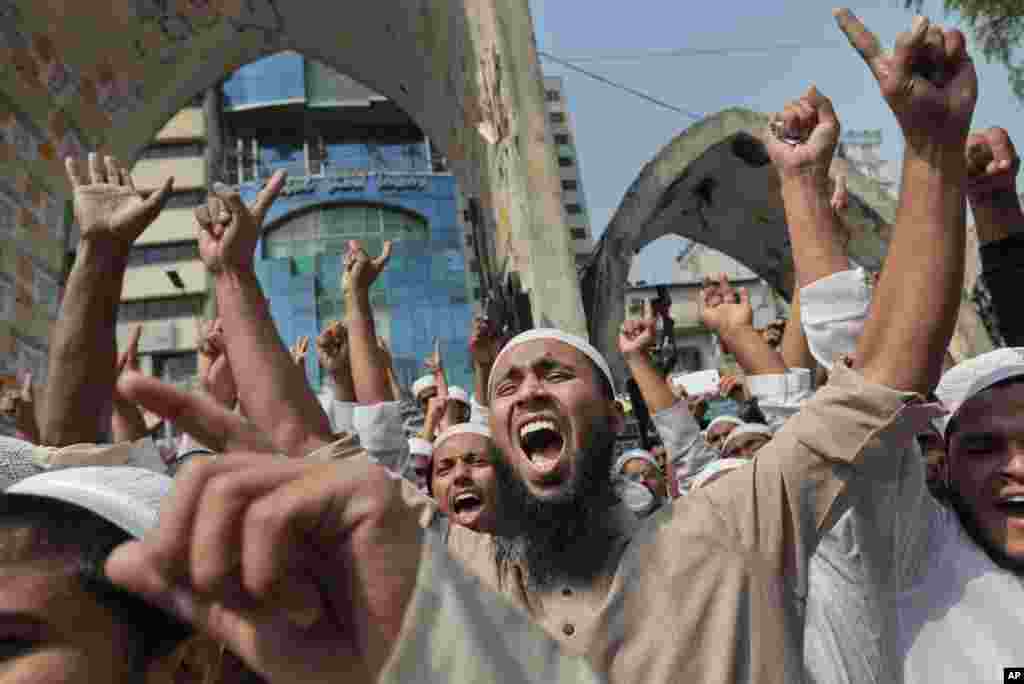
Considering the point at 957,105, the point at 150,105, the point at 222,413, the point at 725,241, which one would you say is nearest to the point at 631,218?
the point at 725,241

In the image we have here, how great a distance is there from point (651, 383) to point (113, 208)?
1759 mm

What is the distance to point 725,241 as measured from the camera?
10.1 metres

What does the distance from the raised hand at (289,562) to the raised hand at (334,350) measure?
2.81 meters

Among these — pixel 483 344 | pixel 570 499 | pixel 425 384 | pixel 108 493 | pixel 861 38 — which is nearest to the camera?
pixel 108 493

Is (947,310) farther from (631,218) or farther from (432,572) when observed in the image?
(631,218)

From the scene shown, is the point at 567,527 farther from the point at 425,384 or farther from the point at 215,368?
the point at 425,384

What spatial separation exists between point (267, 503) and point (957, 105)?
1579 mm

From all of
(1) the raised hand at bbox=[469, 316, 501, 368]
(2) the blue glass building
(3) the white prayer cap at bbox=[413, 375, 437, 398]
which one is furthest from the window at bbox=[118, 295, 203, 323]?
(1) the raised hand at bbox=[469, 316, 501, 368]

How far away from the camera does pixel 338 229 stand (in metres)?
40.3

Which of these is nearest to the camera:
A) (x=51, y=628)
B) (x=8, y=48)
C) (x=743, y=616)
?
(x=51, y=628)

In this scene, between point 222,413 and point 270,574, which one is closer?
point 270,574

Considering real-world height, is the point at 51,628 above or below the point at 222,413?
below

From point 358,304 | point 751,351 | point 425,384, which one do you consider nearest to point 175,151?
point 425,384

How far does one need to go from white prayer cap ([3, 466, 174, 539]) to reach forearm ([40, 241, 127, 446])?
1.26 m
